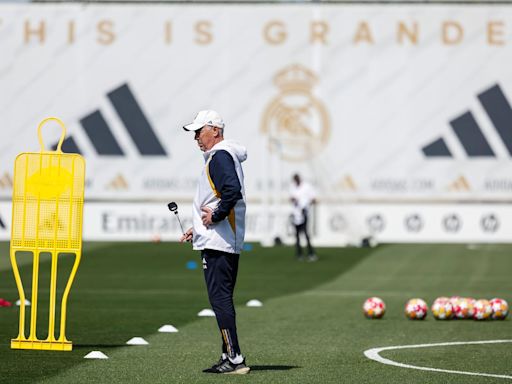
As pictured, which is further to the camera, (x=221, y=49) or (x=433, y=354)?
(x=221, y=49)

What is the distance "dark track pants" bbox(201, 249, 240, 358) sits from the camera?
37.9 ft

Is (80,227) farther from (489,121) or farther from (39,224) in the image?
(489,121)

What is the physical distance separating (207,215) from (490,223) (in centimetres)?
3112

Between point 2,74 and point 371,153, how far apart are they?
40.4 ft

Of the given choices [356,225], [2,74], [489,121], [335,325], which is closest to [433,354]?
[335,325]

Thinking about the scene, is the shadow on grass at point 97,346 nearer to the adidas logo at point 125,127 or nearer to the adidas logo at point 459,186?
the adidas logo at point 459,186

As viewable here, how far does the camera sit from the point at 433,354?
13.3m

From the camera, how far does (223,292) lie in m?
11.6

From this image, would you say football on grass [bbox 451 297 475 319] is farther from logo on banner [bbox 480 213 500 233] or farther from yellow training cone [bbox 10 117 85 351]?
logo on banner [bbox 480 213 500 233]

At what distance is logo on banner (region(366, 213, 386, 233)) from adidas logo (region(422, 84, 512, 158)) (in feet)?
9.07

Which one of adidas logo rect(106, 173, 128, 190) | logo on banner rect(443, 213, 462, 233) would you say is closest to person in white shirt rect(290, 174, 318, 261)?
logo on banner rect(443, 213, 462, 233)

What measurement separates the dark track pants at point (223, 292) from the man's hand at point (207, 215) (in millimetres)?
250

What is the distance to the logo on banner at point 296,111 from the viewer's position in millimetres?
43500

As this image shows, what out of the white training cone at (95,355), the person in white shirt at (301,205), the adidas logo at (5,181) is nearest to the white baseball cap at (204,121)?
the white training cone at (95,355)
